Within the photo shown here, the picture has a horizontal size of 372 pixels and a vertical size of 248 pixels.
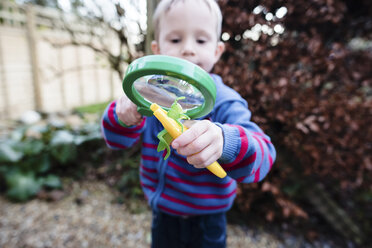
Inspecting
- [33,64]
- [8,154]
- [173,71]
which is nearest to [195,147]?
[173,71]

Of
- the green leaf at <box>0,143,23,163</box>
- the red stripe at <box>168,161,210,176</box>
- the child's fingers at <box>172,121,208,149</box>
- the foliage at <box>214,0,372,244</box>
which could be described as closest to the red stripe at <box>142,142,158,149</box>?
the red stripe at <box>168,161,210,176</box>

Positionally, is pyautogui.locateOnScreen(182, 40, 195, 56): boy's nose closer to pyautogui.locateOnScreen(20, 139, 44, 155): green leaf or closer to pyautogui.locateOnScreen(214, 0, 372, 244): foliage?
pyautogui.locateOnScreen(214, 0, 372, 244): foliage

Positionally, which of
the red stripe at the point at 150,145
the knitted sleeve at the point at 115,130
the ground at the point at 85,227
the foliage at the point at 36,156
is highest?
the knitted sleeve at the point at 115,130

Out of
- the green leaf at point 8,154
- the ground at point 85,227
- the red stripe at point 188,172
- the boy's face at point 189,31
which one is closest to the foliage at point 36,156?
the green leaf at point 8,154

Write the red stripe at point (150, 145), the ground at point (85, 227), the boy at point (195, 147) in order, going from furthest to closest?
1. the ground at point (85, 227)
2. the red stripe at point (150, 145)
3. the boy at point (195, 147)

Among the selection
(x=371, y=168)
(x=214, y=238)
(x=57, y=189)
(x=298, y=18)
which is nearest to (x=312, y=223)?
(x=371, y=168)

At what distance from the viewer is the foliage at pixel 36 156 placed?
8.22ft

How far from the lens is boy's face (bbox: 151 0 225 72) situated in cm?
90

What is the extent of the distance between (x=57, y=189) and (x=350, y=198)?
9.86ft

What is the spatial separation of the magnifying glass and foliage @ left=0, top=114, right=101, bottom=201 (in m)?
2.34

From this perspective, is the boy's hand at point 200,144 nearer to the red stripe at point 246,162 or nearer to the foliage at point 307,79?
the red stripe at point 246,162

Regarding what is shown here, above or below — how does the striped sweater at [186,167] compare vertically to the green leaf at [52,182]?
above

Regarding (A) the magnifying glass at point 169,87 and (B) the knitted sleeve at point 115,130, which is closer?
(A) the magnifying glass at point 169,87

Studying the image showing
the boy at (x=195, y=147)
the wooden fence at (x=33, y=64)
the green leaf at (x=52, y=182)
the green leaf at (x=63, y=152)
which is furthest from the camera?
the wooden fence at (x=33, y=64)
